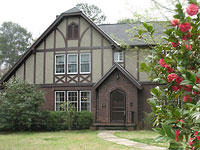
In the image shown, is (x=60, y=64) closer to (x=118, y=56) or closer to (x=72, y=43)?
(x=72, y=43)

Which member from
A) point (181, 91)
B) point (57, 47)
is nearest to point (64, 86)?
point (57, 47)

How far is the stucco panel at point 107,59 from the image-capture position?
19.8 meters

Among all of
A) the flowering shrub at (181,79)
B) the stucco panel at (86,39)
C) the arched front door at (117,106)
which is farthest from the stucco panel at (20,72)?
the flowering shrub at (181,79)

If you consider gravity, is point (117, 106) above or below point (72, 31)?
below

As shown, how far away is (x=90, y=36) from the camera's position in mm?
20062

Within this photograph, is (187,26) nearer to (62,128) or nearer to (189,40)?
(189,40)

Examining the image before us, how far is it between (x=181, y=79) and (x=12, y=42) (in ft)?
177

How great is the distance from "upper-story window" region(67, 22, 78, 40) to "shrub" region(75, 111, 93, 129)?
5344 millimetres

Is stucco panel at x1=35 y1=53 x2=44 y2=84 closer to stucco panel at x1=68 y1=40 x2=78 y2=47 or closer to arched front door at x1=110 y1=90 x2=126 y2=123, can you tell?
stucco panel at x1=68 y1=40 x2=78 y2=47

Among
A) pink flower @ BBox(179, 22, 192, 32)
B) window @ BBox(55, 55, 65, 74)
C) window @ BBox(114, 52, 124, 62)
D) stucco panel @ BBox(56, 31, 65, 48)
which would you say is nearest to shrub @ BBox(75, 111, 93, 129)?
window @ BBox(55, 55, 65, 74)

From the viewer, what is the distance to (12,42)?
54.8 metres

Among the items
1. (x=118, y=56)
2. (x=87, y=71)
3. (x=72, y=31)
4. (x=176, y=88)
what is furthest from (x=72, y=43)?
(x=176, y=88)

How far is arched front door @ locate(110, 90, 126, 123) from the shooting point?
19.2 meters

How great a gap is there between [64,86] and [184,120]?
56.5ft
